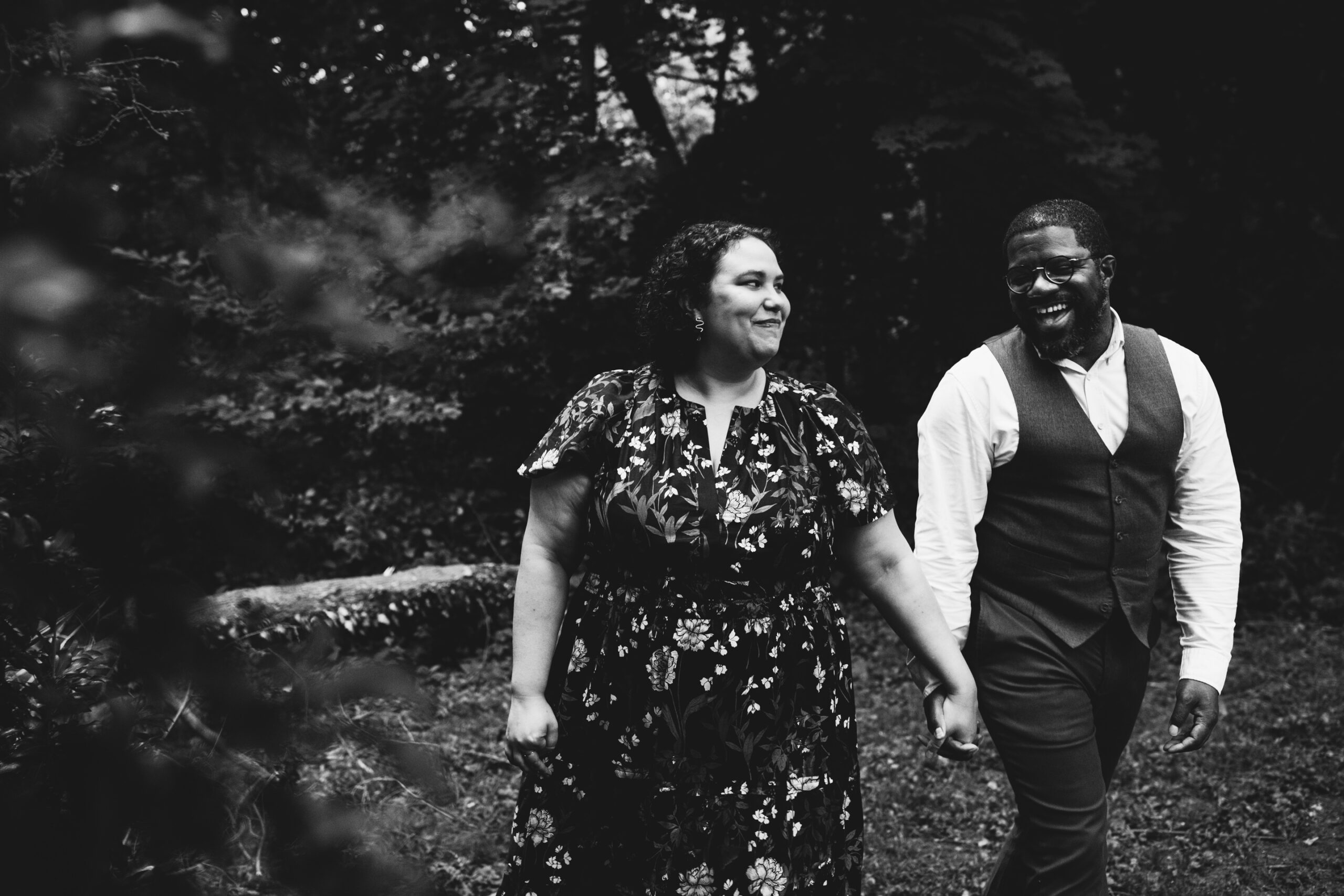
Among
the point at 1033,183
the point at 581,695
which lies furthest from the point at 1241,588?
the point at 581,695

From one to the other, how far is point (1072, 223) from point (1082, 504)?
2.07 ft

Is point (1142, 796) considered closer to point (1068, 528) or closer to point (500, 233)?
point (1068, 528)

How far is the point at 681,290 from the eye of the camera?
2502 mm

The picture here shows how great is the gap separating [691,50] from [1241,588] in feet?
18.0

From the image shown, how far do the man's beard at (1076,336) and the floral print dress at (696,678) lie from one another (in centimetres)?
56

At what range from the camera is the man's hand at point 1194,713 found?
253 cm

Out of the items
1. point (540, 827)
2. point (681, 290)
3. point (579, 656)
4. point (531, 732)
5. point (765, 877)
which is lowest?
point (765, 877)

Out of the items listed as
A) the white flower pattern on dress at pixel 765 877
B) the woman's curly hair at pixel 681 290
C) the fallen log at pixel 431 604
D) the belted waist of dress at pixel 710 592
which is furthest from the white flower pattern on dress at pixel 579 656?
the fallen log at pixel 431 604

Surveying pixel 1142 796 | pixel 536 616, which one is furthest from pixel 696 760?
pixel 1142 796

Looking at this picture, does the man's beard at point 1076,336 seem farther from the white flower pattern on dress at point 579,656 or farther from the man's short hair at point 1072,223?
the white flower pattern on dress at point 579,656

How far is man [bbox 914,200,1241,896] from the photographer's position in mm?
2514

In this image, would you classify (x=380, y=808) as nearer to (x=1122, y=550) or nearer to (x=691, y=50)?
(x=1122, y=550)

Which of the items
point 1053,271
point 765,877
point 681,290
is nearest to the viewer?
point 765,877

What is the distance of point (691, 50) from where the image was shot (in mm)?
8445
